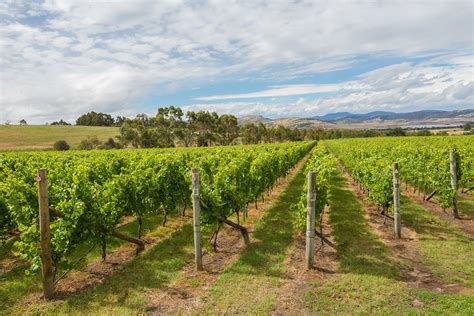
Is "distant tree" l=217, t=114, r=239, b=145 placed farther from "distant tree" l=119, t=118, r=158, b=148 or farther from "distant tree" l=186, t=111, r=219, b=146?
"distant tree" l=119, t=118, r=158, b=148

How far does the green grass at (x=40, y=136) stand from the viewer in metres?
77.1

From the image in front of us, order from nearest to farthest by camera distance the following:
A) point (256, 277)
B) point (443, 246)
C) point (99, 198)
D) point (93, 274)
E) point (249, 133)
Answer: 1. point (256, 277)
2. point (93, 274)
3. point (99, 198)
4. point (443, 246)
5. point (249, 133)

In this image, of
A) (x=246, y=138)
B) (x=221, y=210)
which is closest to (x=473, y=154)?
(x=221, y=210)

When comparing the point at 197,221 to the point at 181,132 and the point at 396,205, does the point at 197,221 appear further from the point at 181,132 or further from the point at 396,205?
the point at 181,132

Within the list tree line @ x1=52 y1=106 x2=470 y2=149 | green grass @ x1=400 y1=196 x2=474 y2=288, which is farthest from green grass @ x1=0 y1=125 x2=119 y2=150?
green grass @ x1=400 y1=196 x2=474 y2=288

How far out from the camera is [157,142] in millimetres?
79750

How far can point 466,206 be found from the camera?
13531 mm

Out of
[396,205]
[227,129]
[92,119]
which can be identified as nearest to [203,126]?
[227,129]

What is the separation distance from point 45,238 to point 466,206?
15.0m

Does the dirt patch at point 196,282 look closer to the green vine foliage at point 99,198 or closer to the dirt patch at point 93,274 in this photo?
the green vine foliage at point 99,198

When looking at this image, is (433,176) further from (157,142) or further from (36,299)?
(157,142)

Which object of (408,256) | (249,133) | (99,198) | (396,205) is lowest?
(408,256)

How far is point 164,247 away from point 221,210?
1944 mm

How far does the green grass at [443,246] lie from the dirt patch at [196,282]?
484cm
